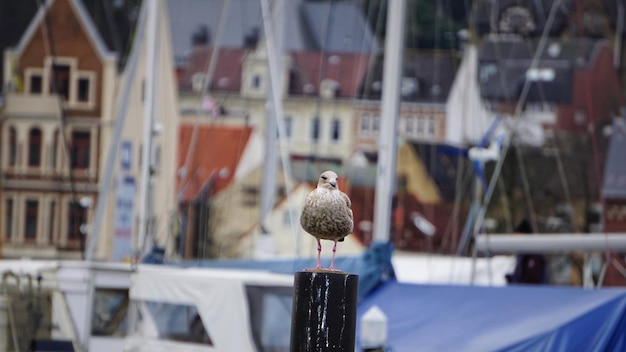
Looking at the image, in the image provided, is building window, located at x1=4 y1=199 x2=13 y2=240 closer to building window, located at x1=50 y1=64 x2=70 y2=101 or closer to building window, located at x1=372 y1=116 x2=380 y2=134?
building window, located at x1=50 y1=64 x2=70 y2=101

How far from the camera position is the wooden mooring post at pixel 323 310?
11.1 metres

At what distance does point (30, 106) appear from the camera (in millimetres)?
65125

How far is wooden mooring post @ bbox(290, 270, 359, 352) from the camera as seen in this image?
1107cm

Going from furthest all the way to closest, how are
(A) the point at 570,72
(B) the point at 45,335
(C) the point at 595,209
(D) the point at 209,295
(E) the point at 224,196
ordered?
1. (A) the point at 570,72
2. (E) the point at 224,196
3. (C) the point at 595,209
4. (B) the point at 45,335
5. (D) the point at 209,295

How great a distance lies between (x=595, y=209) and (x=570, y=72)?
20.1m

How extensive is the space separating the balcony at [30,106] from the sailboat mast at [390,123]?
1836 inches

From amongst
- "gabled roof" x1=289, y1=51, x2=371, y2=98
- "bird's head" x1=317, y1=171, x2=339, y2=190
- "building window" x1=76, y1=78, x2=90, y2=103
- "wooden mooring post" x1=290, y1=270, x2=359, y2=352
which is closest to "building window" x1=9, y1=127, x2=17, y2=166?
"building window" x1=76, y1=78, x2=90, y2=103

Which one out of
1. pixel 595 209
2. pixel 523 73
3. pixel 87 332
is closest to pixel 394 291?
pixel 87 332

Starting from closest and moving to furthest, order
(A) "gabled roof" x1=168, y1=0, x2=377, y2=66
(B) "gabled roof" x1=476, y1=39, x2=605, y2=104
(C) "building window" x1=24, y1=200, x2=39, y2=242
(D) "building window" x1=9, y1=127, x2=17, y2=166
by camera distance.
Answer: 1. (C) "building window" x1=24, y1=200, x2=39, y2=242
2. (D) "building window" x1=9, y1=127, x2=17, y2=166
3. (B) "gabled roof" x1=476, y1=39, x2=605, y2=104
4. (A) "gabled roof" x1=168, y1=0, x2=377, y2=66

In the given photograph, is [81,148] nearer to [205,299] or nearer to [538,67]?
[538,67]

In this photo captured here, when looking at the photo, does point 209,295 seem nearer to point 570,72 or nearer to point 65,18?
point 65,18

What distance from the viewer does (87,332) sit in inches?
750

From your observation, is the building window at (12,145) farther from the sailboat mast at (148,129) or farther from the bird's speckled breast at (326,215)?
the bird's speckled breast at (326,215)

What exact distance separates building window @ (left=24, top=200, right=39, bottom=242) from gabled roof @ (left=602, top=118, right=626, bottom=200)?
896 inches
